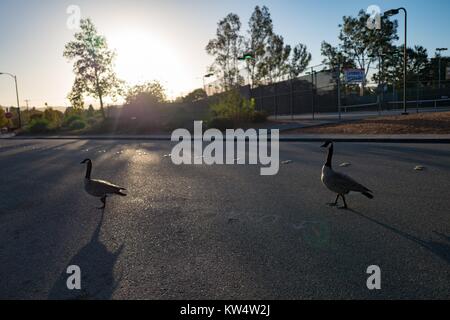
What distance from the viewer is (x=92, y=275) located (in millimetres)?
3656

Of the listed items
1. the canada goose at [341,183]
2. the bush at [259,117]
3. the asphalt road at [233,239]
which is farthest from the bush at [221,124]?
the canada goose at [341,183]

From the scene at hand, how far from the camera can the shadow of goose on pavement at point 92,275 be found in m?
3.26

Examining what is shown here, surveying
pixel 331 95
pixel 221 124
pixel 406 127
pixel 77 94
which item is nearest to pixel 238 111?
pixel 221 124

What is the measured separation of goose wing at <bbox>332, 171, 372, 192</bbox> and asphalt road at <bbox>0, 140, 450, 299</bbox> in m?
0.41

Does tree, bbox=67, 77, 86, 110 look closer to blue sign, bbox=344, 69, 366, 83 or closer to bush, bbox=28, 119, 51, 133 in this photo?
bush, bbox=28, 119, 51, 133

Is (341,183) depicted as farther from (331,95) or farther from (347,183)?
(331,95)

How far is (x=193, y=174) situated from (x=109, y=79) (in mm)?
34388

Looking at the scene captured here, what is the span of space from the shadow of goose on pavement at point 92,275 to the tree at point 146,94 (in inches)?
1214

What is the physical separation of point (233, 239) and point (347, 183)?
2005mm

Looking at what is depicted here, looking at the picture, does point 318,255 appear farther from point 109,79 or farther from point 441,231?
point 109,79

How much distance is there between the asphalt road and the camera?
329 centimetres

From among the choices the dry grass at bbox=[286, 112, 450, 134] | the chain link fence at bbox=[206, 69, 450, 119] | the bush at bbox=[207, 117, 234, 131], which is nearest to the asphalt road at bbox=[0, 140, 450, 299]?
the dry grass at bbox=[286, 112, 450, 134]
